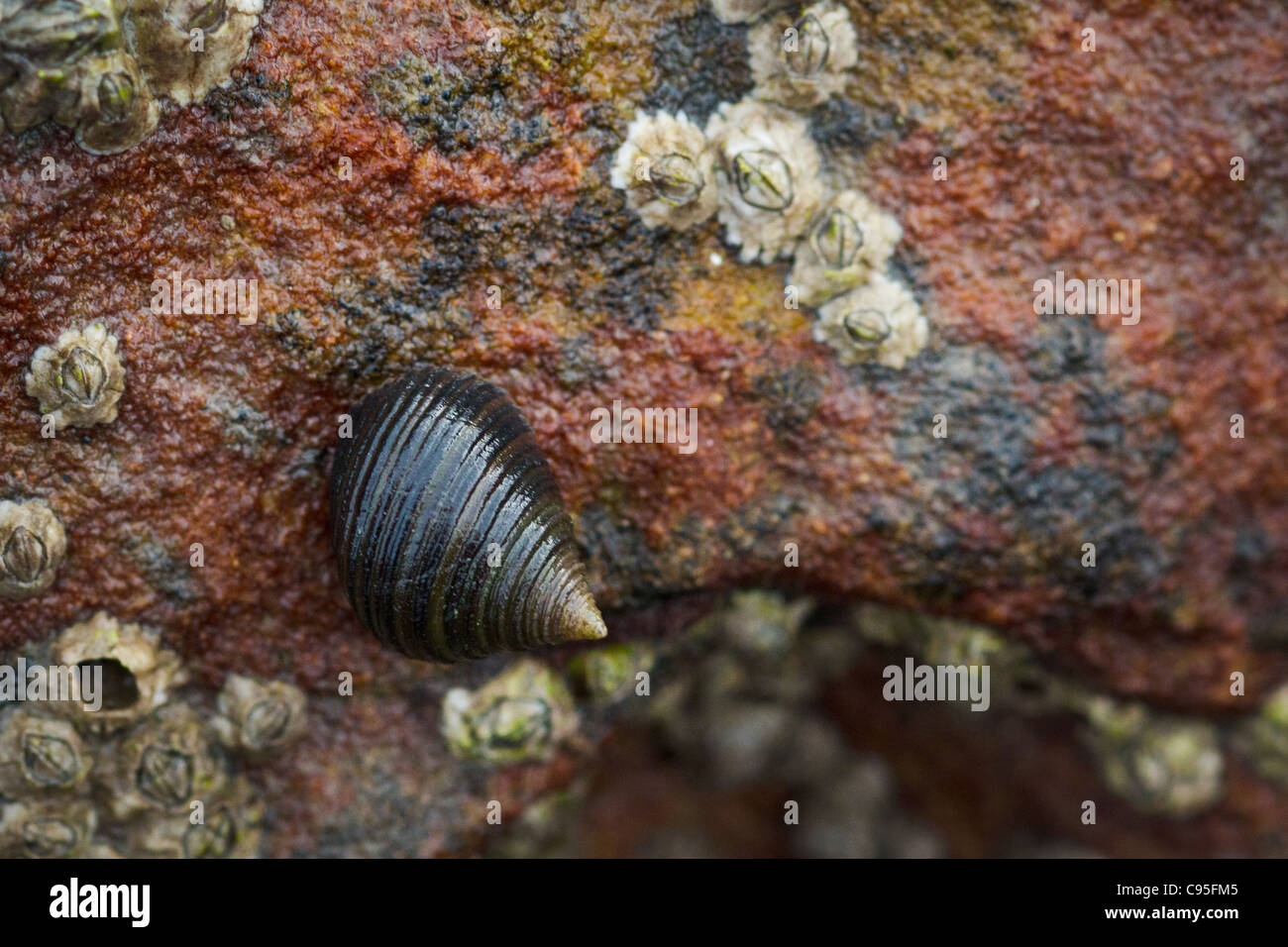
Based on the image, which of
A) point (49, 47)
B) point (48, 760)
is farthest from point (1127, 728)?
point (49, 47)

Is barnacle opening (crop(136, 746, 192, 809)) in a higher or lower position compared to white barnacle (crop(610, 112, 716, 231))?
lower

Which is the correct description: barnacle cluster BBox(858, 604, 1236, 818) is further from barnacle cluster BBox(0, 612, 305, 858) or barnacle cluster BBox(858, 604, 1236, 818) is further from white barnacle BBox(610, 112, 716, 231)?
barnacle cluster BBox(0, 612, 305, 858)

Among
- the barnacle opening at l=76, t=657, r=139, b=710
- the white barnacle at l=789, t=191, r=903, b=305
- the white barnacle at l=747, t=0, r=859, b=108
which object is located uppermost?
the white barnacle at l=747, t=0, r=859, b=108

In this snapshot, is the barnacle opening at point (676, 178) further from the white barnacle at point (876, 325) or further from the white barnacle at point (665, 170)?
the white barnacle at point (876, 325)

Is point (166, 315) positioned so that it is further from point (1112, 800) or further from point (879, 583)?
point (1112, 800)

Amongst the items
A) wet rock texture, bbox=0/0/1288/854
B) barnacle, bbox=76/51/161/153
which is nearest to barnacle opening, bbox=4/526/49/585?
wet rock texture, bbox=0/0/1288/854

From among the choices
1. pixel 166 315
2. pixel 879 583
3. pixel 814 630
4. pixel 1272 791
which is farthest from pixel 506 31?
pixel 1272 791
